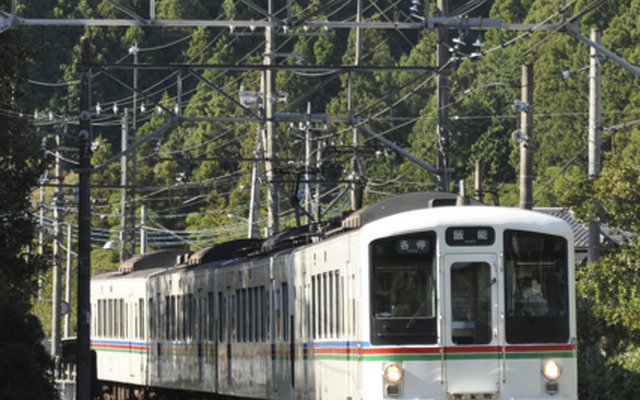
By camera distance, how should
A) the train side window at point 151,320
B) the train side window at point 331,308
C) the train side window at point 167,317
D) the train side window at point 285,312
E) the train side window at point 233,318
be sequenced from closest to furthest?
the train side window at point 331,308
the train side window at point 285,312
the train side window at point 233,318
the train side window at point 167,317
the train side window at point 151,320

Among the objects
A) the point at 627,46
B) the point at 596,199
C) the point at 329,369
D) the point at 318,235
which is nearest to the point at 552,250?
the point at 329,369

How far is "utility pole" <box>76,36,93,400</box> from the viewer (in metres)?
24.8

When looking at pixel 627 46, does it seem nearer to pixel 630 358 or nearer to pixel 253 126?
pixel 253 126

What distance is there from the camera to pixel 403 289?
47.3 ft

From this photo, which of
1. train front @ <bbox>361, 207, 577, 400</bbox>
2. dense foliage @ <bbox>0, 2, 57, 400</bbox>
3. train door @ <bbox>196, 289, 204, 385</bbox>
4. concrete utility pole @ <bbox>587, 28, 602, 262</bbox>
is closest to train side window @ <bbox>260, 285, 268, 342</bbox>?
dense foliage @ <bbox>0, 2, 57, 400</bbox>

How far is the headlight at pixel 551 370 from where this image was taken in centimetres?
1424

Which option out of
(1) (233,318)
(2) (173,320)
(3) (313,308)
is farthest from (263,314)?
(2) (173,320)

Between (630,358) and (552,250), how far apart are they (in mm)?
5314

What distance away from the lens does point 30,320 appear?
20.8m

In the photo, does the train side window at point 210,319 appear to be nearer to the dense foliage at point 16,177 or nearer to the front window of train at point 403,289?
the dense foliage at point 16,177

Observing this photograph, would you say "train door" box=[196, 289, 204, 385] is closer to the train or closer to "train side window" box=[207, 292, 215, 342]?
"train side window" box=[207, 292, 215, 342]

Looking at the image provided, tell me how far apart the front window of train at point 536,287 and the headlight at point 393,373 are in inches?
41.9

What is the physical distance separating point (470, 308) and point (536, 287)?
670mm

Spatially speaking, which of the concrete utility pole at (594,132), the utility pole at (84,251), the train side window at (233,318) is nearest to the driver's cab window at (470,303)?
the train side window at (233,318)
